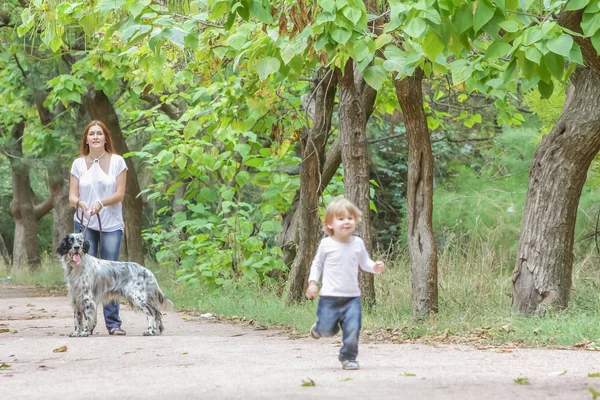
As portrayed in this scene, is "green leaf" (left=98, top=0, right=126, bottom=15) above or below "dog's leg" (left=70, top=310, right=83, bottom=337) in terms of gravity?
above

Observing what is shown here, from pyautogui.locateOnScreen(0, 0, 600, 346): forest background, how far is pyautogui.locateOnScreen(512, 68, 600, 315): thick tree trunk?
204 millimetres

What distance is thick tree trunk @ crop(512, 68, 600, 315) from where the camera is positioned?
10508 millimetres

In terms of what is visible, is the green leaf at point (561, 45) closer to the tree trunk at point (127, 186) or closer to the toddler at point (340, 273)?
the toddler at point (340, 273)

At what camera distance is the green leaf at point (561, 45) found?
602cm

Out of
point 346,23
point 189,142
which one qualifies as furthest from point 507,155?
point 346,23

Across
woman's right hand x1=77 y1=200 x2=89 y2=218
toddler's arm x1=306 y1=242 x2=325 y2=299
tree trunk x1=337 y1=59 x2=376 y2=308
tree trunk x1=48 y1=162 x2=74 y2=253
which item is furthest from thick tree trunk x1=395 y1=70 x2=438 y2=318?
tree trunk x1=48 y1=162 x2=74 y2=253

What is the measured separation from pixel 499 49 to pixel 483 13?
1.34 feet

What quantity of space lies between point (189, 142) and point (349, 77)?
430 centimetres

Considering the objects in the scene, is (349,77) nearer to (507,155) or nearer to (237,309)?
(237,309)

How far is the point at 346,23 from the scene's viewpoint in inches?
283

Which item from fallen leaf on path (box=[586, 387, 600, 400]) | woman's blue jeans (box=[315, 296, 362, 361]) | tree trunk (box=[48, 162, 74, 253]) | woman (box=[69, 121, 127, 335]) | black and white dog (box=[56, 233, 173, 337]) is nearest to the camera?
fallen leaf on path (box=[586, 387, 600, 400])

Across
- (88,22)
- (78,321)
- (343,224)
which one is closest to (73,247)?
(78,321)

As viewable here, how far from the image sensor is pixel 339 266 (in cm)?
727

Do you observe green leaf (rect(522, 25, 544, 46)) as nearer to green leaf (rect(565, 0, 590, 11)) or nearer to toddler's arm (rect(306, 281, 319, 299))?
green leaf (rect(565, 0, 590, 11))
